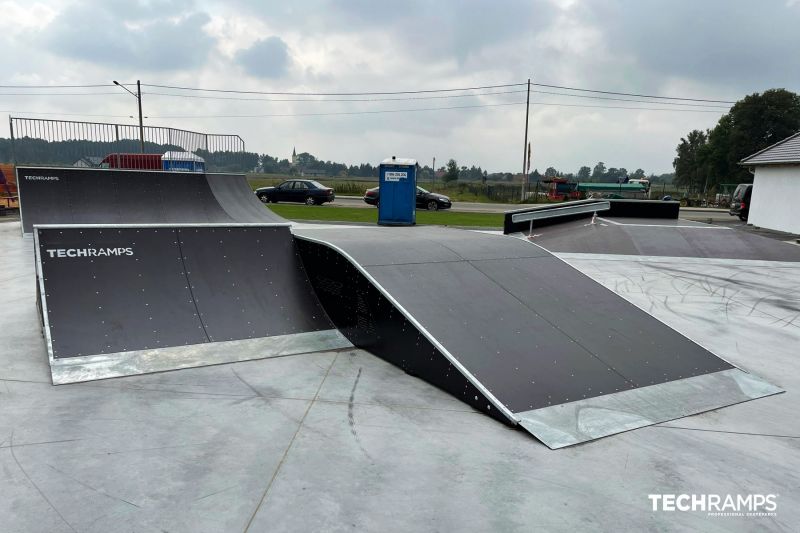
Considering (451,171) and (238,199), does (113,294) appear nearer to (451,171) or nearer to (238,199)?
(238,199)

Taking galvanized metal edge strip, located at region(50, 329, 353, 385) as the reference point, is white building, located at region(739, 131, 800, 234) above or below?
above

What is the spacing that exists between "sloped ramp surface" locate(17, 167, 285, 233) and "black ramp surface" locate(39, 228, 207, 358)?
795 cm

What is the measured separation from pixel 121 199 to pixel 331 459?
1293cm

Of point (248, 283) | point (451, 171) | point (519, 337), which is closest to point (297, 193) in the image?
point (248, 283)

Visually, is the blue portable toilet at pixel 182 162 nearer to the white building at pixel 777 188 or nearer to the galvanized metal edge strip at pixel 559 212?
the galvanized metal edge strip at pixel 559 212

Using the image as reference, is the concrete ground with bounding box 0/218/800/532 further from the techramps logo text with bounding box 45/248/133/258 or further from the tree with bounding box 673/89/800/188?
the tree with bounding box 673/89/800/188

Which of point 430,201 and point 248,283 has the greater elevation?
point 430,201

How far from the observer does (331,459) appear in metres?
3.30

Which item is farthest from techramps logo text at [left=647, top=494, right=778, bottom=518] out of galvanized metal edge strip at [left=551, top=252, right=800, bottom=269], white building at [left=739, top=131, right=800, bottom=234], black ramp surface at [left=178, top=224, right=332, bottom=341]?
white building at [left=739, top=131, right=800, bottom=234]

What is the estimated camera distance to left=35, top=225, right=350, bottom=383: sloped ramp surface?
488cm

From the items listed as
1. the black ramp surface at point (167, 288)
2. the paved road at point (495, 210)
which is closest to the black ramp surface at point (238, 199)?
the black ramp surface at point (167, 288)

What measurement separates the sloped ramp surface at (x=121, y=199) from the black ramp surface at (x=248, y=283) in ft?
25.3

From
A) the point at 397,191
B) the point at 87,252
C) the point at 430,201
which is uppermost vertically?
the point at 397,191

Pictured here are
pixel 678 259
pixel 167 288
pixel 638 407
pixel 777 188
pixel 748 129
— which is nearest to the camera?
pixel 638 407
